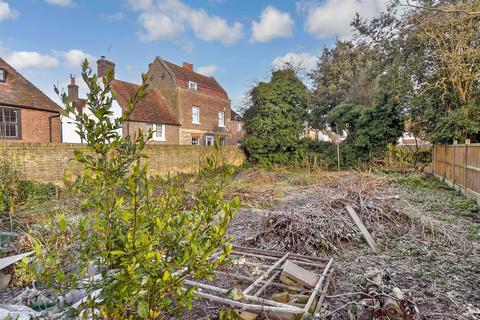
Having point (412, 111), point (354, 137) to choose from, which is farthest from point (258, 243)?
point (354, 137)

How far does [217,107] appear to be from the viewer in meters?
25.3

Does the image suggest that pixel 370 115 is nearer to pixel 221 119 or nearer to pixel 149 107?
pixel 149 107

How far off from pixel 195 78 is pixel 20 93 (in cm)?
1298

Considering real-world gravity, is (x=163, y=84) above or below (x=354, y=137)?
above

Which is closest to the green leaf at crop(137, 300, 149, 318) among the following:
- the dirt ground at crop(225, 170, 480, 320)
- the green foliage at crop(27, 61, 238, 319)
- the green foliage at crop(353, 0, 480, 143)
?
the green foliage at crop(27, 61, 238, 319)

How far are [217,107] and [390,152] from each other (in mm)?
15096

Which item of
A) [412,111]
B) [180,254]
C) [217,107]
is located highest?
[217,107]

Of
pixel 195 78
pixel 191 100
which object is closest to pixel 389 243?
pixel 191 100

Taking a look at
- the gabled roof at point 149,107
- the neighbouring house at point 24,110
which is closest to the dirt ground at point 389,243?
the neighbouring house at point 24,110

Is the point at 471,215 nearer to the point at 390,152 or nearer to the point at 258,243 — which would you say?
the point at 258,243

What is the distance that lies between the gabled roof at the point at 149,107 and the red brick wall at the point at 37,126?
3849mm

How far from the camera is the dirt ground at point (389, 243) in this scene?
284 cm

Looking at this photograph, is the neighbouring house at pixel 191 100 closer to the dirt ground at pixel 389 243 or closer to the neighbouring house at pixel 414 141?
the neighbouring house at pixel 414 141

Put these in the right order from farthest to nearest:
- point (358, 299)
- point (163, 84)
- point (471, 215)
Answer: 1. point (163, 84)
2. point (471, 215)
3. point (358, 299)
